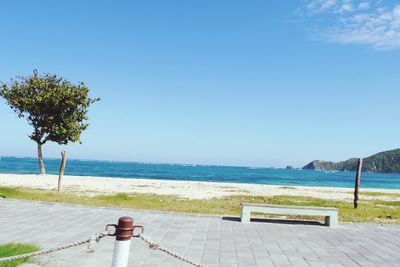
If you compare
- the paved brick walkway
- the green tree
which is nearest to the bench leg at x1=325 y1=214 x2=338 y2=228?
the paved brick walkway

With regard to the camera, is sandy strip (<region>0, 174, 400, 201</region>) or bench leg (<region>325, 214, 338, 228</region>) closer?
bench leg (<region>325, 214, 338, 228</region>)

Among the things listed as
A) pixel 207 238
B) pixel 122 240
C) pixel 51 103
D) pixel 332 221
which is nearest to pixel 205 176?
pixel 51 103

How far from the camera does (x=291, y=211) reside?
38.3 ft

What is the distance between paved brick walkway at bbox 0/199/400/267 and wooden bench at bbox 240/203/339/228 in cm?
35

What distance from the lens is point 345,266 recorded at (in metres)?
7.39

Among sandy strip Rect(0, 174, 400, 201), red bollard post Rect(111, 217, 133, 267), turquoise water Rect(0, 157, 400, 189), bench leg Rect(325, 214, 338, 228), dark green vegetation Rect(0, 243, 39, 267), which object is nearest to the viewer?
red bollard post Rect(111, 217, 133, 267)

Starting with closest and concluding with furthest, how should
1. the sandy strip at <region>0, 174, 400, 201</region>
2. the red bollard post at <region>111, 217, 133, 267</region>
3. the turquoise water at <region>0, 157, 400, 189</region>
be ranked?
the red bollard post at <region>111, 217, 133, 267</region>, the sandy strip at <region>0, 174, 400, 201</region>, the turquoise water at <region>0, 157, 400, 189</region>

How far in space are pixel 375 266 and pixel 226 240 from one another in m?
3.27

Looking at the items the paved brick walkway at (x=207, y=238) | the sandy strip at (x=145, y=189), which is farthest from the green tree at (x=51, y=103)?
the paved brick walkway at (x=207, y=238)

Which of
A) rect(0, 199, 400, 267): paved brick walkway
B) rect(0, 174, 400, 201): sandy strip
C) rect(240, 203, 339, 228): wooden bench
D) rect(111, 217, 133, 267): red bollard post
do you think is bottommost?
rect(0, 174, 400, 201): sandy strip

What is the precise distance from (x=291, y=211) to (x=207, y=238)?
347 centimetres

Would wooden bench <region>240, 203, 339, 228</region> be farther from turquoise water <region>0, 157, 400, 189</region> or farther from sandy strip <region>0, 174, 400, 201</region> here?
turquoise water <region>0, 157, 400, 189</region>

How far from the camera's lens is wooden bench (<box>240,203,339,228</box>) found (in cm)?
1170

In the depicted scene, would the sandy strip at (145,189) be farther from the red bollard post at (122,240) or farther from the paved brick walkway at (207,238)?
the red bollard post at (122,240)
